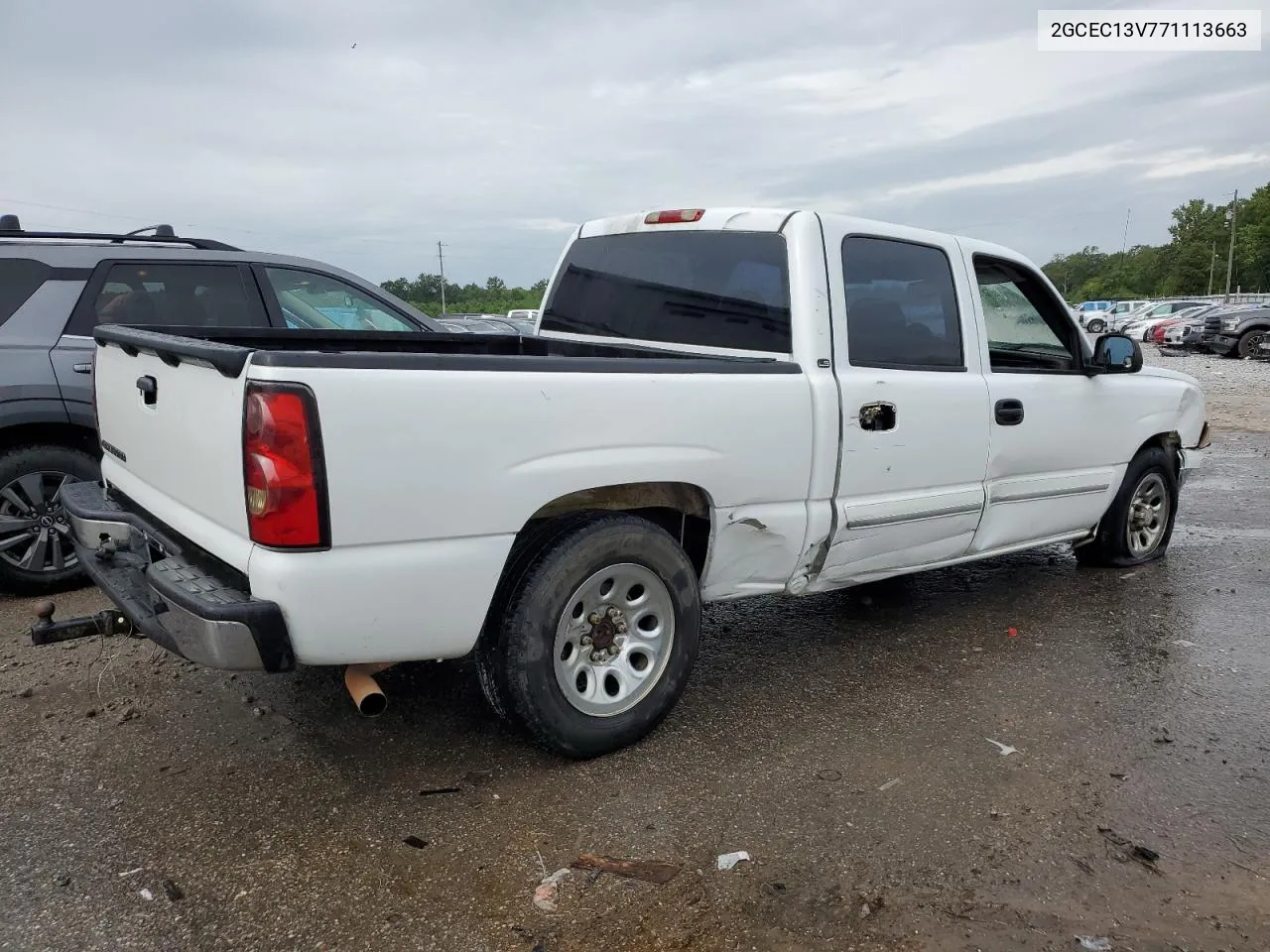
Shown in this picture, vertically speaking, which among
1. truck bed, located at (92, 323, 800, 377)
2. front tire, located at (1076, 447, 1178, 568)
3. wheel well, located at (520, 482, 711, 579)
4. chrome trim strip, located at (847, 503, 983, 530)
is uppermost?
truck bed, located at (92, 323, 800, 377)

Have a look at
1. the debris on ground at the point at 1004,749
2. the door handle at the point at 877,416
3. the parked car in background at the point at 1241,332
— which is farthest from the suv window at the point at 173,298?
the parked car in background at the point at 1241,332

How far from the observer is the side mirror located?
4938mm

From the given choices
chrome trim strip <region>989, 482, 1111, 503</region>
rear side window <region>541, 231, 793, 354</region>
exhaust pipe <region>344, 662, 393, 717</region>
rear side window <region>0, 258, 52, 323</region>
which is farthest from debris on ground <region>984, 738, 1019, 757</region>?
rear side window <region>0, 258, 52, 323</region>

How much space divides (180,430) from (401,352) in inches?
36.9

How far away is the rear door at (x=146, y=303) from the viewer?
4.90m

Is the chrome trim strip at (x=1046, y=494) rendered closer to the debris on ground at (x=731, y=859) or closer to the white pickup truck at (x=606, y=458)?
the white pickup truck at (x=606, y=458)

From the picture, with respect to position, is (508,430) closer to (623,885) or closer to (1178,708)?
(623,885)

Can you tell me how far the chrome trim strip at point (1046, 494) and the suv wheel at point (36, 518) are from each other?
4449 mm

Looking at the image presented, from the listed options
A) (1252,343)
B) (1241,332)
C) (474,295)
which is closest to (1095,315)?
(1252,343)

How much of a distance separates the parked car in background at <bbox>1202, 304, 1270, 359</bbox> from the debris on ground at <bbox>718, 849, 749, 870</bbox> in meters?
25.2

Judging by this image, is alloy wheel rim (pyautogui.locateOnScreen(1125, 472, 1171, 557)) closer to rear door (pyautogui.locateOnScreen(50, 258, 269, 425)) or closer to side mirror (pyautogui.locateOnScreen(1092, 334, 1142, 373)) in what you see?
side mirror (pyautogui.locateOnScreen(1092, 334, 1142, 373))

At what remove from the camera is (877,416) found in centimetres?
383

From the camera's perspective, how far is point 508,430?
2.89 meters

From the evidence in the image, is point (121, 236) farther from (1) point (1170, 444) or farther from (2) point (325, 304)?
(1) point (1170, 444)
